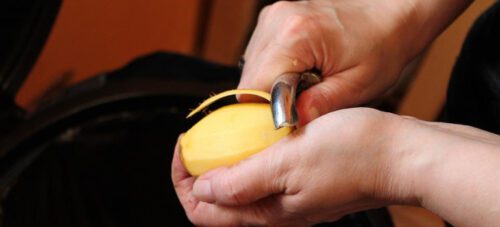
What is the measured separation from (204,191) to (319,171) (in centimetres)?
9

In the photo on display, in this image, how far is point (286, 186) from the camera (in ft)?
1.17

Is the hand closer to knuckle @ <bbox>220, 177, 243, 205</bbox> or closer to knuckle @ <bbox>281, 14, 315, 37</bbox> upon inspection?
knuckle @ <bbox>220, 177, 243, 205</bbox>

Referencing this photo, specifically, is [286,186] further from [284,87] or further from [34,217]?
[34,217]

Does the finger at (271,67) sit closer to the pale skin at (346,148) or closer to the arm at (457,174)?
the pale skin at (346,148)

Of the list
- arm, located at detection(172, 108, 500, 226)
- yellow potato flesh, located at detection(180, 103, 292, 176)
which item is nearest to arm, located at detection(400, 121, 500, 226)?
arm, located at detection(172, 108, 500, 226)

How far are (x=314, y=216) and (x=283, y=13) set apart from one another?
0.21m

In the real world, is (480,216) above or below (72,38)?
above

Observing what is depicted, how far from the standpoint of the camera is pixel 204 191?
0.37 m

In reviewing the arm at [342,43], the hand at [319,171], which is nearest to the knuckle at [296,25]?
the arm at [342,43]

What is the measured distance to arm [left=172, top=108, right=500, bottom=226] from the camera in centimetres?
30

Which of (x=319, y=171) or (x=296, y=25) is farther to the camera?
(x=296, y=25)

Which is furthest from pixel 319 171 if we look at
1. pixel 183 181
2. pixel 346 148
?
pixel 183 181

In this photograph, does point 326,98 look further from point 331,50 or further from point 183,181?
point 183,181

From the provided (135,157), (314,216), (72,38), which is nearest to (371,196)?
(314,216)
